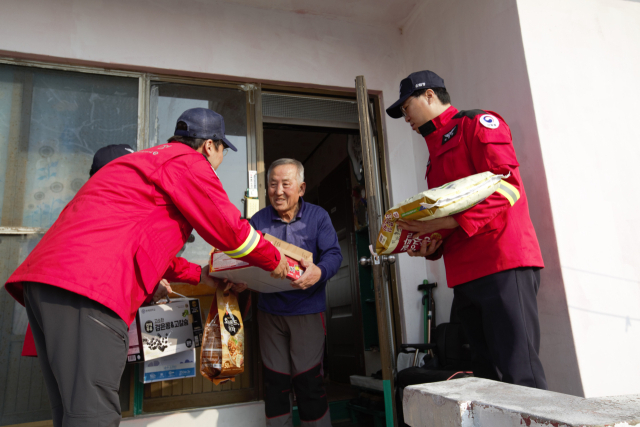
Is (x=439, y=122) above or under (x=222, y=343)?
above

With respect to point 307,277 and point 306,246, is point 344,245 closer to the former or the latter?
point 306,246

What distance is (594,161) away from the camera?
2.31 metres

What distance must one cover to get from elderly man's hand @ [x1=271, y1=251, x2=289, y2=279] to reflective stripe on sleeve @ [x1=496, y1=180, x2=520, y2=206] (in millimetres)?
952

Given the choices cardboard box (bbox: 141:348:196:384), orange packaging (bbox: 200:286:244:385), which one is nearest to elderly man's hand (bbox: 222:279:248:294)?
orange packaging (bbox: 200:286:244:385)

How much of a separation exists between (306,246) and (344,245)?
2.12m

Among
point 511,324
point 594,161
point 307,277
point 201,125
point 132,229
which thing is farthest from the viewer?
point 594,161

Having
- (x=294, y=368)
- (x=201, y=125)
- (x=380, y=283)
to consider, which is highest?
(x=201, y=125)

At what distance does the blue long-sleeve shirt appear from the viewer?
2383 mm

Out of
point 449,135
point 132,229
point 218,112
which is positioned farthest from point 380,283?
point 218,112

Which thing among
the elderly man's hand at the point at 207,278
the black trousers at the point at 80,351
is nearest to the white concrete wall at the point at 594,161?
the elderly man's hand at the point at 207,278

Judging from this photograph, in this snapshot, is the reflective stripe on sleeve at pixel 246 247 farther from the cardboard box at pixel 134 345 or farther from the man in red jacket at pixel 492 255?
the cardboard box at pixel 134 345

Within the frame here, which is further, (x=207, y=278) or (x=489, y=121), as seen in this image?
(x=207, y=278)

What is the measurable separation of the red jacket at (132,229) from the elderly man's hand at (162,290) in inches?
31.0

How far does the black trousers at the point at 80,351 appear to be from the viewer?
1304 millimetres
